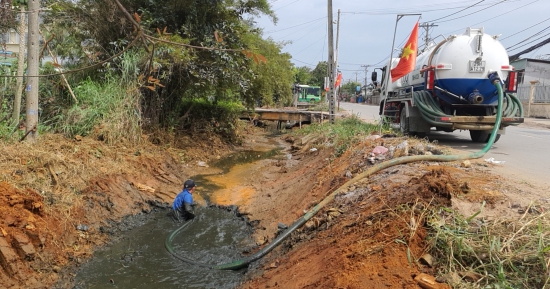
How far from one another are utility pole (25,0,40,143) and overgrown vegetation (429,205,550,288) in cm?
711

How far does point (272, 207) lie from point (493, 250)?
202 inches

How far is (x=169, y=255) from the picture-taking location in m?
5.88

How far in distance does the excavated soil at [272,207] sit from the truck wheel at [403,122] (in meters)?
2.63

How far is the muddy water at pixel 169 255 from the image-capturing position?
5094 millimetres

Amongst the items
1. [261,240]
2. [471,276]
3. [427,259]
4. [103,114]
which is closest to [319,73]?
[103,114]

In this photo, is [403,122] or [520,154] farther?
[403,122]

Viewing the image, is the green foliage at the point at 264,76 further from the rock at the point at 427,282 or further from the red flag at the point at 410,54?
the rock at the point at 427,282

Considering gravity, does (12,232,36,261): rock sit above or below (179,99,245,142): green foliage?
below

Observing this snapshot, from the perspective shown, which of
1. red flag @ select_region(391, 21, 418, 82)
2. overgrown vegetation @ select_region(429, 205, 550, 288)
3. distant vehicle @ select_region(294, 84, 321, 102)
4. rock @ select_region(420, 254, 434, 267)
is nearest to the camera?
overgrown vegetation @ select_region(429, 205, 550, 288)

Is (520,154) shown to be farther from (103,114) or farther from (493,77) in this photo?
(103,114)

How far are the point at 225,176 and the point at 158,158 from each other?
201 cm

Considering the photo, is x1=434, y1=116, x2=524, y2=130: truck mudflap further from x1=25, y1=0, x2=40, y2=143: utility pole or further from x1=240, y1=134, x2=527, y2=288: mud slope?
x1=25, y1=0, x2=40, y2=143: utility pole

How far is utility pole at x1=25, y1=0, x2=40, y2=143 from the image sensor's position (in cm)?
670

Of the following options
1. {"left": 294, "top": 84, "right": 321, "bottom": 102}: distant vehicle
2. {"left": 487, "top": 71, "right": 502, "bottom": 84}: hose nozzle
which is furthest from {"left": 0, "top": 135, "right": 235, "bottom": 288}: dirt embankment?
{"left": 294, "top": 84, "right": 321, "bottom": 102}: distant vehicle
